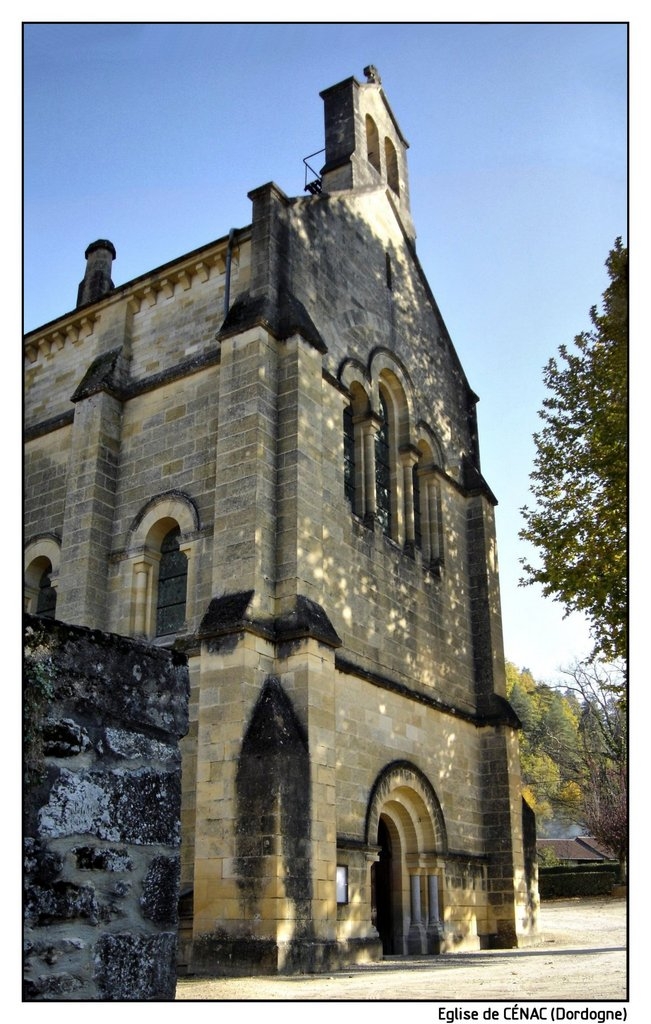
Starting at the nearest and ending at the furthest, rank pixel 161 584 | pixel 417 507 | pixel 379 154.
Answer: pixel 161 584 < pixel 417 507 < pixel 379 154

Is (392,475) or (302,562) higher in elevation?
(392,475)

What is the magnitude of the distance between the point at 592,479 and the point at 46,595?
9.71m

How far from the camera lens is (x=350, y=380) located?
16438mm

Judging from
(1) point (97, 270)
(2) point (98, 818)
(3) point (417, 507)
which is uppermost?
(1) point (97, 270)

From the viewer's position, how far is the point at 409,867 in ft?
51.1

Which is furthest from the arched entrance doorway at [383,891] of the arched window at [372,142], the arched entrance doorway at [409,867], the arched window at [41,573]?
the arched window at [372,142]

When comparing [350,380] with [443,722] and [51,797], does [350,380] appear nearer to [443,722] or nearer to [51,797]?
[443,722]

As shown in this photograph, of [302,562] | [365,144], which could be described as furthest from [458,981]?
[365,144]

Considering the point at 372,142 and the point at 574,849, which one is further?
the point at 574,849

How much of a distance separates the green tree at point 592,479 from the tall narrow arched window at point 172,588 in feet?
19.8

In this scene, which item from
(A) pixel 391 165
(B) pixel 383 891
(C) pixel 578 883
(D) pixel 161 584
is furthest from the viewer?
(C) pixel 578 883

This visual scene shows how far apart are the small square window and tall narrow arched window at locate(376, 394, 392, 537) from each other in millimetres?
6039

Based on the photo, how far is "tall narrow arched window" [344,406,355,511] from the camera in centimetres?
1609

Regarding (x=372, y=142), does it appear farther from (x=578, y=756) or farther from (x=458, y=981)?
(x=578, y=756)
